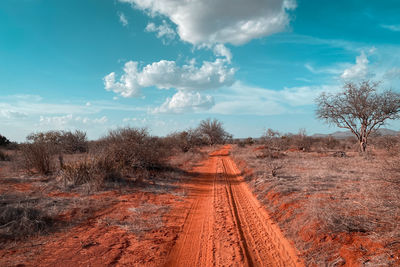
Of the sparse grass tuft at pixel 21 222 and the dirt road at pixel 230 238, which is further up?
the sparse grass tuft at pixel 21 222

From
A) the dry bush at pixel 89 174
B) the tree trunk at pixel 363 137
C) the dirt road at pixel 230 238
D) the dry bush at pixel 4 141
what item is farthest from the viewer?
the dry bush at pixel 4 141

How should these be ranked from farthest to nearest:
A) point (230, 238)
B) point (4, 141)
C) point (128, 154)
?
point (4, 141) → point (128, 154) → point (230, 238)

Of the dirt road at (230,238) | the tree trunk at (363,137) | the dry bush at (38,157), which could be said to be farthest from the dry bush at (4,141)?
the tree trunk at (363,137)

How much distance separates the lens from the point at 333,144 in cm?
3450

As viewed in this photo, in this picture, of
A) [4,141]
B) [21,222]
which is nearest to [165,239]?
[21,222]

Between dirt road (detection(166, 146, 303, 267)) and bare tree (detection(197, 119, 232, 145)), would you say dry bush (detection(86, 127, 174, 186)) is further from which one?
bare tree (detection(197, 119, 232, 145))

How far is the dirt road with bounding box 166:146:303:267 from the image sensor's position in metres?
4.37

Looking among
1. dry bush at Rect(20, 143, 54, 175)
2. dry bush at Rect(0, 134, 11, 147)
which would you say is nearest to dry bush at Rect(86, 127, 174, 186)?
dry bush at Rect(20, 143, 54, 175)

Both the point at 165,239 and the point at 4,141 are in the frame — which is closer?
the point at 165,239

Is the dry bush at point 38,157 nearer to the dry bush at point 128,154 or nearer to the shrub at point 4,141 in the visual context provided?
the dry bush at point 128,154

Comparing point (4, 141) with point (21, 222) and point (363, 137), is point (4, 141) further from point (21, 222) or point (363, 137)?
point (363, 137)

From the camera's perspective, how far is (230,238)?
17.3 ft

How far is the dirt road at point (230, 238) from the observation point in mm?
4371

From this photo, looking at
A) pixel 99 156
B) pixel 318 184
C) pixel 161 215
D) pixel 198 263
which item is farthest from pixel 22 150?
pixel 318 184
